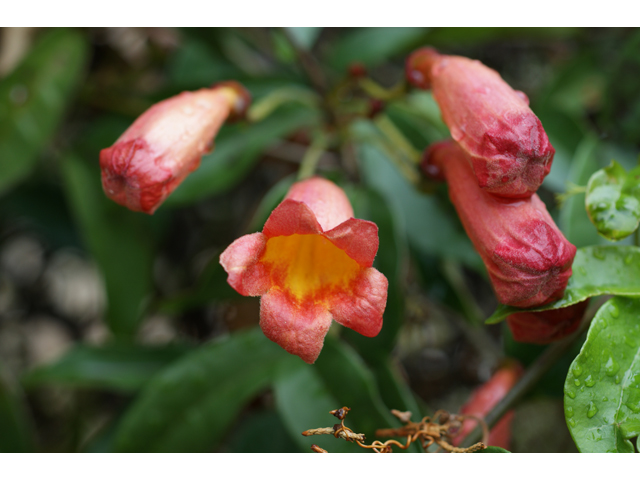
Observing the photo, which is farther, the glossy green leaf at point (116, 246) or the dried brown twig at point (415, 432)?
the glossy green leaf at point (116, 246)

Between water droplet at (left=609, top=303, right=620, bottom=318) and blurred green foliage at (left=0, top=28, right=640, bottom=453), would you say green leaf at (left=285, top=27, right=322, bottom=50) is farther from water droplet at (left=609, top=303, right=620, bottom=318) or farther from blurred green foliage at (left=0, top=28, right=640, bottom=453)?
water droplet at (left=609, top=303, right=620, bottom=318)

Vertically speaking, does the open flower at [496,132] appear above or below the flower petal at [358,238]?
above

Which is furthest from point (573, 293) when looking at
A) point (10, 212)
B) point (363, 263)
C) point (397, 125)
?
point (10, 212)

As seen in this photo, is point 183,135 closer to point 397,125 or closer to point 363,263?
point 363,263

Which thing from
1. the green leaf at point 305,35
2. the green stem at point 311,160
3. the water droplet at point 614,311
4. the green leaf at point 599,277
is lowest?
the water droplet at point 614,311

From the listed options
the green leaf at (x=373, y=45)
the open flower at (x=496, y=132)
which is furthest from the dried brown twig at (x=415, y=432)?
the green leaf at (x=373, y=45)

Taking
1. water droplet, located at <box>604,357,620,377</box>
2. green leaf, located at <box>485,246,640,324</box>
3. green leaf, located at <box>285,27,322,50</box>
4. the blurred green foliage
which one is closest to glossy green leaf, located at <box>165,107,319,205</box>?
the blurred green foliage

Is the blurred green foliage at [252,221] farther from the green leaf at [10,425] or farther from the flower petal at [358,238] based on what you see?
the flower petal at [358,238]

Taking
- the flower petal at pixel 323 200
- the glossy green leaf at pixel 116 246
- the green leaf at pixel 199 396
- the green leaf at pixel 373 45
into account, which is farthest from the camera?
the green leaf at pixel 373 45
